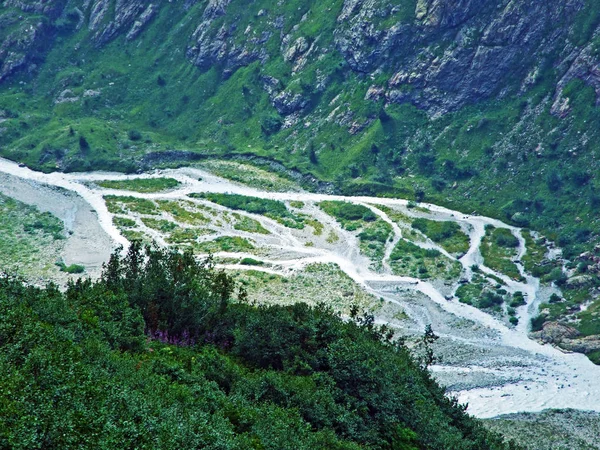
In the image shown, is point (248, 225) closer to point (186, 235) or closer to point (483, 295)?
point (186, 235)

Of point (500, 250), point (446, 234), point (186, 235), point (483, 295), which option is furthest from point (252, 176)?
point (483, 295)

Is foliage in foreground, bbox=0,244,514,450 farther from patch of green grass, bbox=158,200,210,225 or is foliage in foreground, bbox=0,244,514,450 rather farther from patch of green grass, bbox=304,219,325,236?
patch of green grass, bbox=158,200,210,225

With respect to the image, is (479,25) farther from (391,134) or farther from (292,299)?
(292,299)

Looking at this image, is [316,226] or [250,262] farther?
[316,226]

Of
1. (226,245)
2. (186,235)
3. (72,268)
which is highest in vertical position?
(226,245)

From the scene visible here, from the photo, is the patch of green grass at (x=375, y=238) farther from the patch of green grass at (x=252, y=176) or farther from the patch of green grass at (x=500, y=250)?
the patch of green grass at (x=252, y=176)

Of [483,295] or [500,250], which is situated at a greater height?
[500,250]

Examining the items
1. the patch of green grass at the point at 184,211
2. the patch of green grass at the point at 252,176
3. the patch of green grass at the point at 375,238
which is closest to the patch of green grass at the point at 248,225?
the patch of green grass at the point at 184,211
